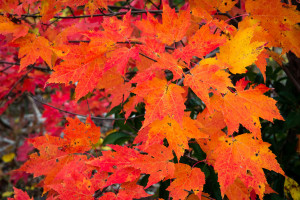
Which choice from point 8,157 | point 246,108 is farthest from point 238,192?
point 8,157

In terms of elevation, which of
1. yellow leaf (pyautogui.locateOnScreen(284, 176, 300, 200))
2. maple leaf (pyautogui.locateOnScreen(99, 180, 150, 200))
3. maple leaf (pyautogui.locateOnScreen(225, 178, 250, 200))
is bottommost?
yellow leaf (pyautogui.locateOnScreen(284, 176, 300, 200))

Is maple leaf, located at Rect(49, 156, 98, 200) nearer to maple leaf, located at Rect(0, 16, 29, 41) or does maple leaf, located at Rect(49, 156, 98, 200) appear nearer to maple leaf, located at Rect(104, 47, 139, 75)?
maple leaf, located at Rect(104, 47, 139, 75)

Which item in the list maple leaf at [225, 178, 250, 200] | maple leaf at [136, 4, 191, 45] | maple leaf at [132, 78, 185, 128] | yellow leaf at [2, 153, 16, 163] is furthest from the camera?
yellow leaf at [2, 153, 16, 163]

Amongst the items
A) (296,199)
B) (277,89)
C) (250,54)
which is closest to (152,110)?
(250,54)

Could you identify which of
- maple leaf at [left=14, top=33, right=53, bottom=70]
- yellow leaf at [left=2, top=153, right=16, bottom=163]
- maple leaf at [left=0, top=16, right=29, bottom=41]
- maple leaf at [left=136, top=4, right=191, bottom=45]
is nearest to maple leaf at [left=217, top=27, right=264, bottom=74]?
maple leaf at [left=136, top=4, right=191, bottom=45]

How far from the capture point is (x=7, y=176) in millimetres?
2797

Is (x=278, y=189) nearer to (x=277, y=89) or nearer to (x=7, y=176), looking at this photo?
(x=277, y=89)

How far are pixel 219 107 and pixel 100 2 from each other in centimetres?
70

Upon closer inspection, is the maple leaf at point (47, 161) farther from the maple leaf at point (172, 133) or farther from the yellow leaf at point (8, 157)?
the yellow leaf at point (8, 157)

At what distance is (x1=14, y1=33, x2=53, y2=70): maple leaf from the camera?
108cm

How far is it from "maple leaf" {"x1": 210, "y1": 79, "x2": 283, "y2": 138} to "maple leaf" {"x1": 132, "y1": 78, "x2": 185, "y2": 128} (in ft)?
0.58

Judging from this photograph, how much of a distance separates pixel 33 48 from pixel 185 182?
99cm

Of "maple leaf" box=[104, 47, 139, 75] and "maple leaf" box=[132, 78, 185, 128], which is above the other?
"maple leaf" box=[104, 47, 139, 75]

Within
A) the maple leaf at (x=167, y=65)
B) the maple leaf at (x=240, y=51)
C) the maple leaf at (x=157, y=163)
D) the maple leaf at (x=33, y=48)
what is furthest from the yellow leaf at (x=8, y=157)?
the maple leaf at (x=240, y=51)
